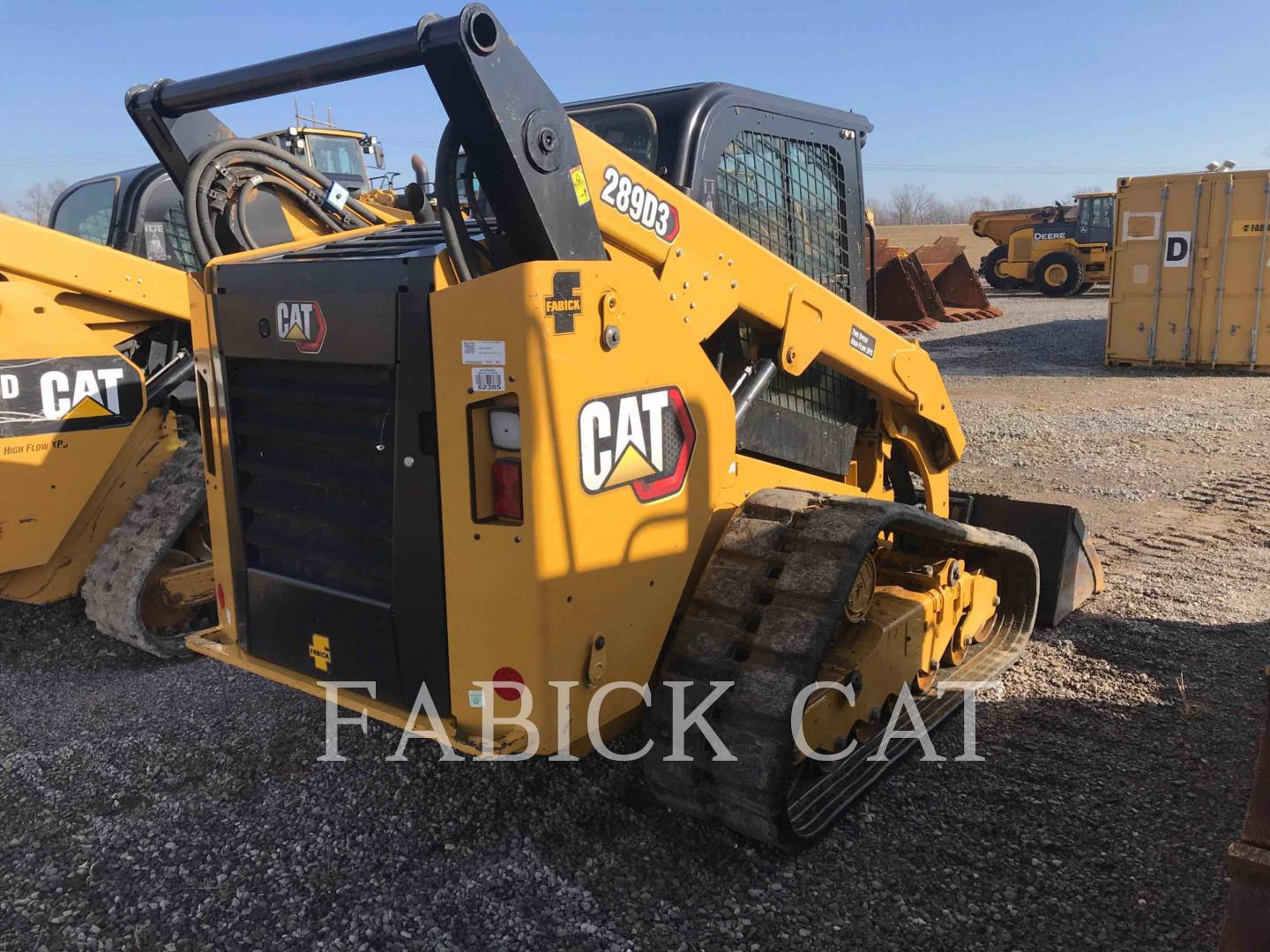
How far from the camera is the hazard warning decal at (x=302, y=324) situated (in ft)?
9.16

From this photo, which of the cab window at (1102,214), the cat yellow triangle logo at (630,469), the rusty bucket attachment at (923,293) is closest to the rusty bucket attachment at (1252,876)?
the cat yellow triangle logo at (630,469)

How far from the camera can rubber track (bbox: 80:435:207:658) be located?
4.61 meters

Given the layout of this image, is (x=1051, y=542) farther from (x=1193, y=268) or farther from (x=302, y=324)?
(x=1193, y=268)

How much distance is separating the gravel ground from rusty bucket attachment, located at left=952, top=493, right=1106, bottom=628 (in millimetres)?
147

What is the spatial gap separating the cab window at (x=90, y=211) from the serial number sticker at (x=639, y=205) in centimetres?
477

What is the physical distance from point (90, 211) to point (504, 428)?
5.39 m

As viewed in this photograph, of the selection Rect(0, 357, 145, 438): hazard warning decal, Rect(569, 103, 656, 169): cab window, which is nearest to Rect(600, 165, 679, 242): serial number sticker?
Rect(569, 103, 656, 169): cab window

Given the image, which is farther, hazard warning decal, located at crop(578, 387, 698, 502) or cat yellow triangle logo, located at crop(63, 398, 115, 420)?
cat yellow triangle logo, located at crop(63, 398, 115, 420)

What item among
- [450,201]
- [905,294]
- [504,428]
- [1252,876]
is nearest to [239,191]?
[450,201]

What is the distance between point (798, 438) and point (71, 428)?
3.39 meters

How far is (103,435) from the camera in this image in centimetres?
484

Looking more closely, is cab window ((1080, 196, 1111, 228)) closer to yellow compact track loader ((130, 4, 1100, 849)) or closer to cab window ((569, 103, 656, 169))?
yellow compact track loader ((130, 4, 1100, 849))

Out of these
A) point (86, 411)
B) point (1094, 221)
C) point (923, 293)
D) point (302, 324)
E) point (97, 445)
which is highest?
point (1094, 221)

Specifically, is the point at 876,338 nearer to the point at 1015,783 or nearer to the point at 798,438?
the point at 798,438
